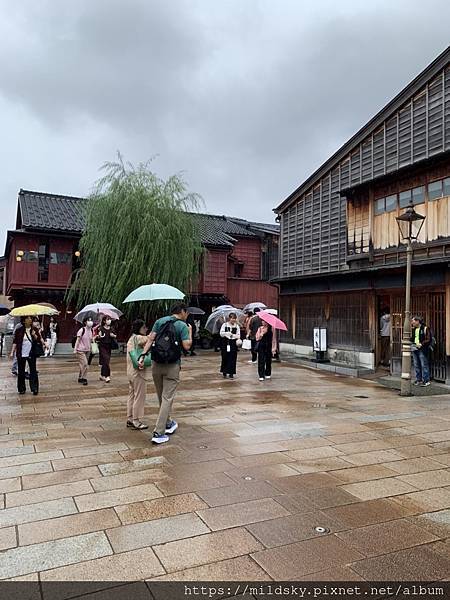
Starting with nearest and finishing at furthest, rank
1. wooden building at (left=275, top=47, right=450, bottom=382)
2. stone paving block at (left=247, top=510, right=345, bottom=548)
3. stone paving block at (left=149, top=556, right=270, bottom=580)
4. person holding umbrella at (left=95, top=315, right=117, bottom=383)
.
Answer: stone paving block at (left=149, top=556, right=270, bottom=580), stone paving block at (left=247, top=510, right=345, bottom=548), person holding umbrella at (left=95, top=315, right=117, bottom=383), wooden building at (left=275, top=47, right=450, bottom=382)

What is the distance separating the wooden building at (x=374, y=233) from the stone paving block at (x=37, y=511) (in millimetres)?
9787

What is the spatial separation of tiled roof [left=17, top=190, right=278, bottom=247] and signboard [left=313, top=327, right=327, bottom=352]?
868 centimetres

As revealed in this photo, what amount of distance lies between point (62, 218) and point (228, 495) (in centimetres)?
2315

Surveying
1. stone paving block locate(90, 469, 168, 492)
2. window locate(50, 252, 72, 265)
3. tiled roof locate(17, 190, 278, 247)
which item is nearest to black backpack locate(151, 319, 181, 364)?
stone paving block locate(90, 469, 168, 492)

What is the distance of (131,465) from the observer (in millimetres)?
5090

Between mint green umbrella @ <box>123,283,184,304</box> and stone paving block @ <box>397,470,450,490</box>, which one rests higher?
mint green umbrella @ <box>123,283,184,304</box>

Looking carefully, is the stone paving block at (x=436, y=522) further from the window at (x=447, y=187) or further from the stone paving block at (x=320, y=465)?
the window at (x=447, y=187)

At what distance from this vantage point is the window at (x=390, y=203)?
44.6 feet

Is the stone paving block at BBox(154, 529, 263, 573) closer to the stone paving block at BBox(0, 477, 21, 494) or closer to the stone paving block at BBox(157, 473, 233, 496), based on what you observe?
the stone paving block at BBox(157, 473, 233, 496)

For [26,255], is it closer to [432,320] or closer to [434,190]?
[434,190]

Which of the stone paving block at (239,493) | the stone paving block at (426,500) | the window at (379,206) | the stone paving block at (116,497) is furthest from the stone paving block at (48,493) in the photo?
the window at (379,206)

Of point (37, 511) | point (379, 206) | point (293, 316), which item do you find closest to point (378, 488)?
point (37, 511)

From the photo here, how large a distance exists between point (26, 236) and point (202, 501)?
2147cm

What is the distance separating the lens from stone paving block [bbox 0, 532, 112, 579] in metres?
3.04
